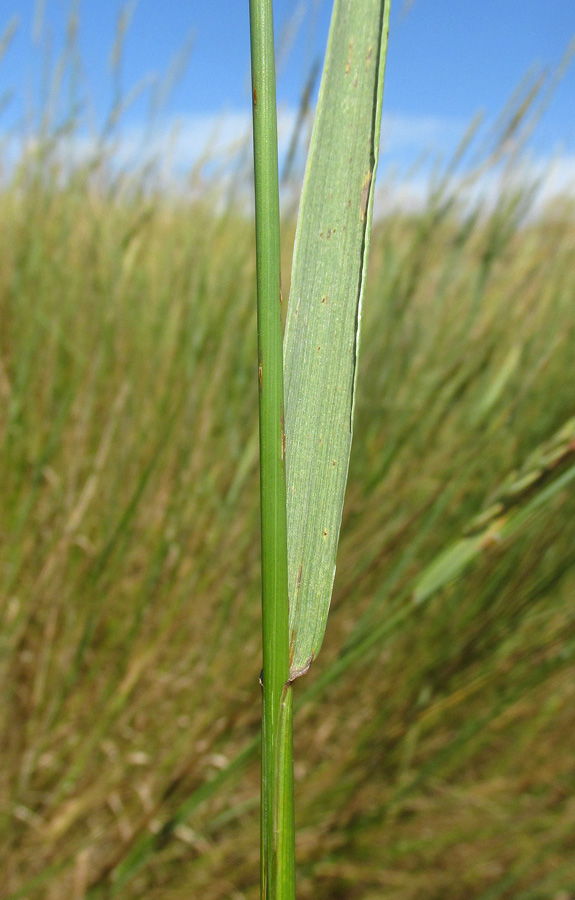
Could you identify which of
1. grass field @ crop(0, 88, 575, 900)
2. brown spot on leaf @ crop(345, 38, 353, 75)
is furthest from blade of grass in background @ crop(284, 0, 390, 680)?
grass field @ crop(0, 88, 575, 900)

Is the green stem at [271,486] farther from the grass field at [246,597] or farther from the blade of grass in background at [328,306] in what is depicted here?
the grass field at [246,597]

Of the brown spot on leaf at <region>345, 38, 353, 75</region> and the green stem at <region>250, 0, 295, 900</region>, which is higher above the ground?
the brown spot on leaf at <region>345, 38, 353, 75</region>

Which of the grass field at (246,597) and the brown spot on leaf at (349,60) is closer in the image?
the brown spot on leaf at (349,60)

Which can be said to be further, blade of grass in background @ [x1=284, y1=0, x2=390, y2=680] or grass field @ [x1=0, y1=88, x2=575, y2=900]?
grass field @ [x1=0, y1=88, x2=575, y2=900]

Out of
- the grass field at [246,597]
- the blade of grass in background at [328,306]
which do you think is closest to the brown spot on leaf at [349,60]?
the blade of grass in background at [328,306]

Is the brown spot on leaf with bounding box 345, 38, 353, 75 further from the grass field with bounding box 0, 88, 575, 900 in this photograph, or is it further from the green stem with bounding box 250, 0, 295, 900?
the grass field with bounding box 0, 88, 575, 900
